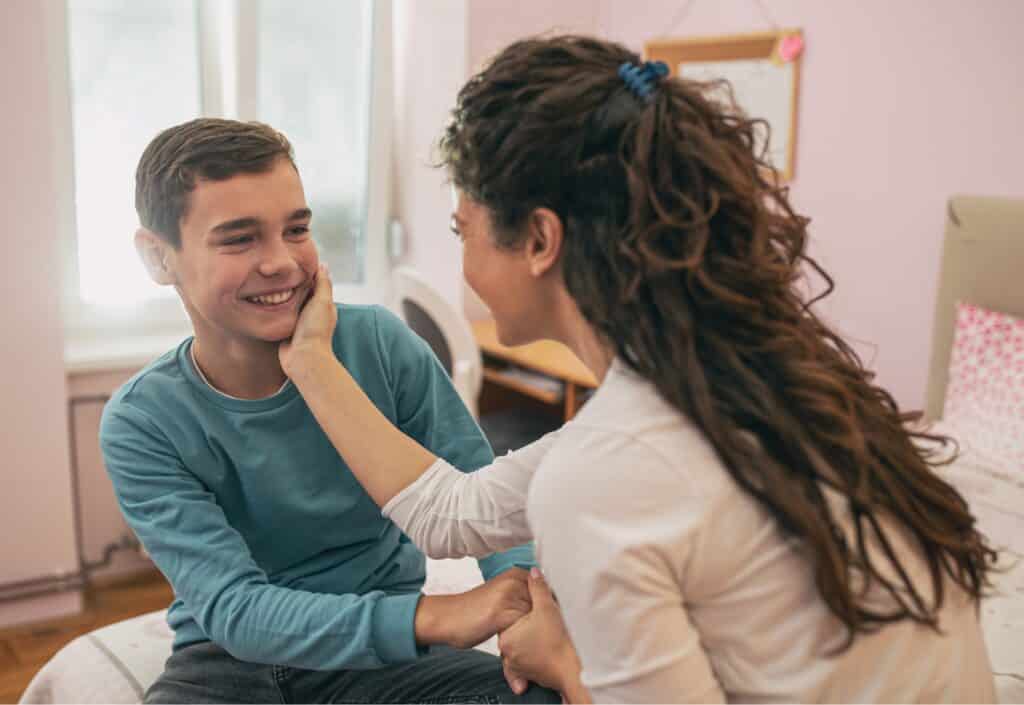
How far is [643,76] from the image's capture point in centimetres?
94

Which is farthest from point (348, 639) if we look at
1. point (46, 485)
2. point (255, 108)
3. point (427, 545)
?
point (255, 108)

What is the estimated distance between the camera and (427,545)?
3.75ft

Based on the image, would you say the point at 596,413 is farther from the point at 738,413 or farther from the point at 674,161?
the point at 674,161

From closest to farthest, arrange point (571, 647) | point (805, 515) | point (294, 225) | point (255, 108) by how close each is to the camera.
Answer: point (805, 515)
point (571, 647)
point (294, 225)
point (255, 108)

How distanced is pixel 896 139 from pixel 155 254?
78.6 inches

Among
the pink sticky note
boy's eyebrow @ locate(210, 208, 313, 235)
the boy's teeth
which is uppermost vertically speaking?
the pink sticky note

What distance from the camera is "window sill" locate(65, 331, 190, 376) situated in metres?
2.92

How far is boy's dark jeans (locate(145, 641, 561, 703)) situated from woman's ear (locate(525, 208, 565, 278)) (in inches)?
21.9

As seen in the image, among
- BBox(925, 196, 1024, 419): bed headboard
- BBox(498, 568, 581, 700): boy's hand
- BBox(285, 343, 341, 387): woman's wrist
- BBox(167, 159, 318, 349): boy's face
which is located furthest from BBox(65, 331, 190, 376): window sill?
BBox(925, 196, 1024, 419): bed headboard

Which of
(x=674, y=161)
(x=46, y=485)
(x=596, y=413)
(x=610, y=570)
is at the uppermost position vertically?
(x=674, y=161)

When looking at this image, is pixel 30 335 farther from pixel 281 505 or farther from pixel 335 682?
pixel 335 682

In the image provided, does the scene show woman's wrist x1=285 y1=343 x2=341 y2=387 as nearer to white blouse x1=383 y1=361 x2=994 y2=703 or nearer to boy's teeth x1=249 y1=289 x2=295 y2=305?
boy's teeth x1=249 y1=289 x2=295 y2=305

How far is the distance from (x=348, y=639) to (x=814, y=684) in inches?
21.3

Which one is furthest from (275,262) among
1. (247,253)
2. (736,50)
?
(736,50)
